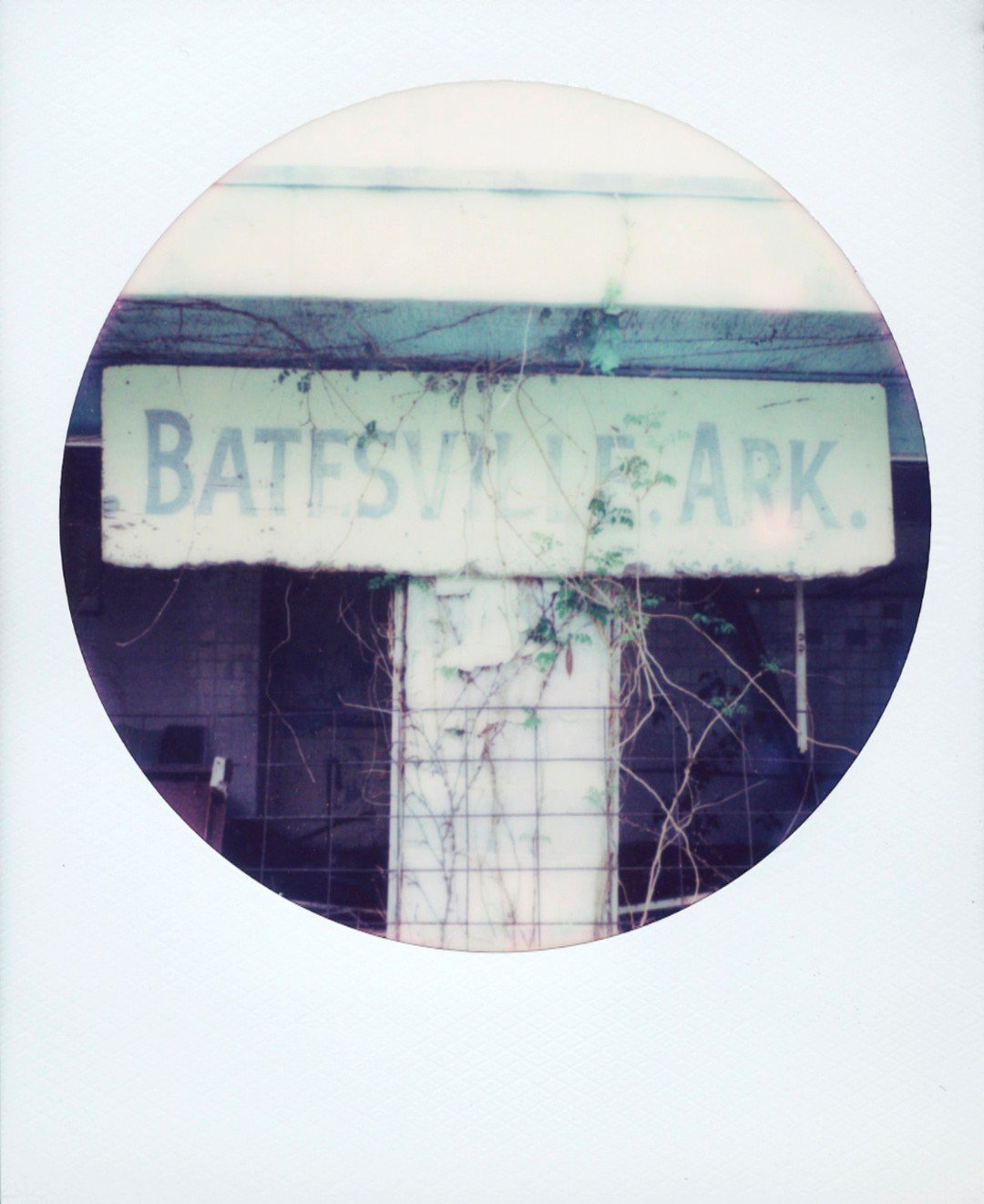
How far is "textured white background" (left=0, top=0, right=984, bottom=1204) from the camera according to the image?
3.75 ft

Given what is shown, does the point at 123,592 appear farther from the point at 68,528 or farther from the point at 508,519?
the point at 508,519

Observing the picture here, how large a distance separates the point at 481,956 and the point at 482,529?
61cm

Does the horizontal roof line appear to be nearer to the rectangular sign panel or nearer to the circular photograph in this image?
the circular photograph

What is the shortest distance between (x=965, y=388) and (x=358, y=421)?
0.89m

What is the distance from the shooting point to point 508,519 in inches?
47.3

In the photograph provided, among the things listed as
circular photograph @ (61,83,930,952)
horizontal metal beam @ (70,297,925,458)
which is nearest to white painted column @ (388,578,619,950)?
circular photograph @ (61,83,930,952)

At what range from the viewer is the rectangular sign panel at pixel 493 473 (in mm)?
1185

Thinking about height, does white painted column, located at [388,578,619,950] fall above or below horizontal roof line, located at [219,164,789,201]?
below

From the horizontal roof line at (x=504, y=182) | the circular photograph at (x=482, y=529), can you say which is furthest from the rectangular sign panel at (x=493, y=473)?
the horizontal roof line at (x=504, y=182)

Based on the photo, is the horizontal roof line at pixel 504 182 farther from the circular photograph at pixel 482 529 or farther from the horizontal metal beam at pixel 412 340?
the horizontal metal beam at pixel 412 340

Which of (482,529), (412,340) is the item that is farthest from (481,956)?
(412,340)

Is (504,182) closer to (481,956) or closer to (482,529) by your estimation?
(482,529)

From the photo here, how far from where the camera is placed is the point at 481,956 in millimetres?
1179

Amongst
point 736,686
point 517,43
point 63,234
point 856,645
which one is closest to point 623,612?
point 736,686
